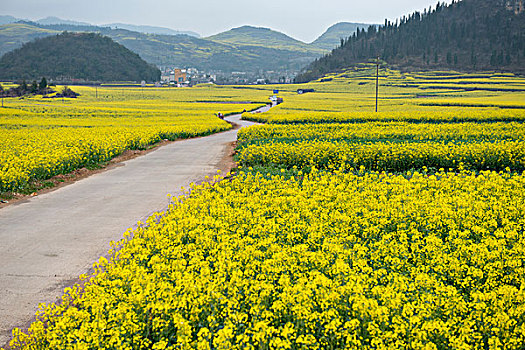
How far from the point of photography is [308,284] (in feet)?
17.2

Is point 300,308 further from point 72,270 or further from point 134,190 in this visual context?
point 134,190

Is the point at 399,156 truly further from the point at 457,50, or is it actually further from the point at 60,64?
the point at 60,64

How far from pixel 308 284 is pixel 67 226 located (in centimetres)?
840

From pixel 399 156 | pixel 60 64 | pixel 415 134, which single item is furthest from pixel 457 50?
pixel 399 156

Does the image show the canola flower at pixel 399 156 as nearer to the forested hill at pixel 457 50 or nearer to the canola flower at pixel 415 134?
the canola flower at pixel 415 134

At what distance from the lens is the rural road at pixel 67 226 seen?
7570 mm

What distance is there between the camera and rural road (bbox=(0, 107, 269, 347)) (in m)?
7.57

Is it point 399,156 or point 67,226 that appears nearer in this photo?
point 67,226

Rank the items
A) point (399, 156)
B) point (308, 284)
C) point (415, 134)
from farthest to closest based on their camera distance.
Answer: point (415, 134) < point (399, 156) < point (308, 284)

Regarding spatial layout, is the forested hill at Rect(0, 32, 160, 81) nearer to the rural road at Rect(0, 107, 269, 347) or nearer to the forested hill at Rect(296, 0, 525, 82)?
the forested hill at Rect(296, 0, 525, 82)

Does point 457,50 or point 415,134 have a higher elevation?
point 457,50

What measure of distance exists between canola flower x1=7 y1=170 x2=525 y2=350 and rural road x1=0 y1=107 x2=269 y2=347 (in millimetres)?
904

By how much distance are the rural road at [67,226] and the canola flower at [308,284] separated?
0.90 metres

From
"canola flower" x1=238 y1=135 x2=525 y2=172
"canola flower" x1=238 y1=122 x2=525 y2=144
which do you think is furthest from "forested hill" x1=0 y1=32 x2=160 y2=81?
"canola flower" x1=238 y1=135 x2=525 y2=172
